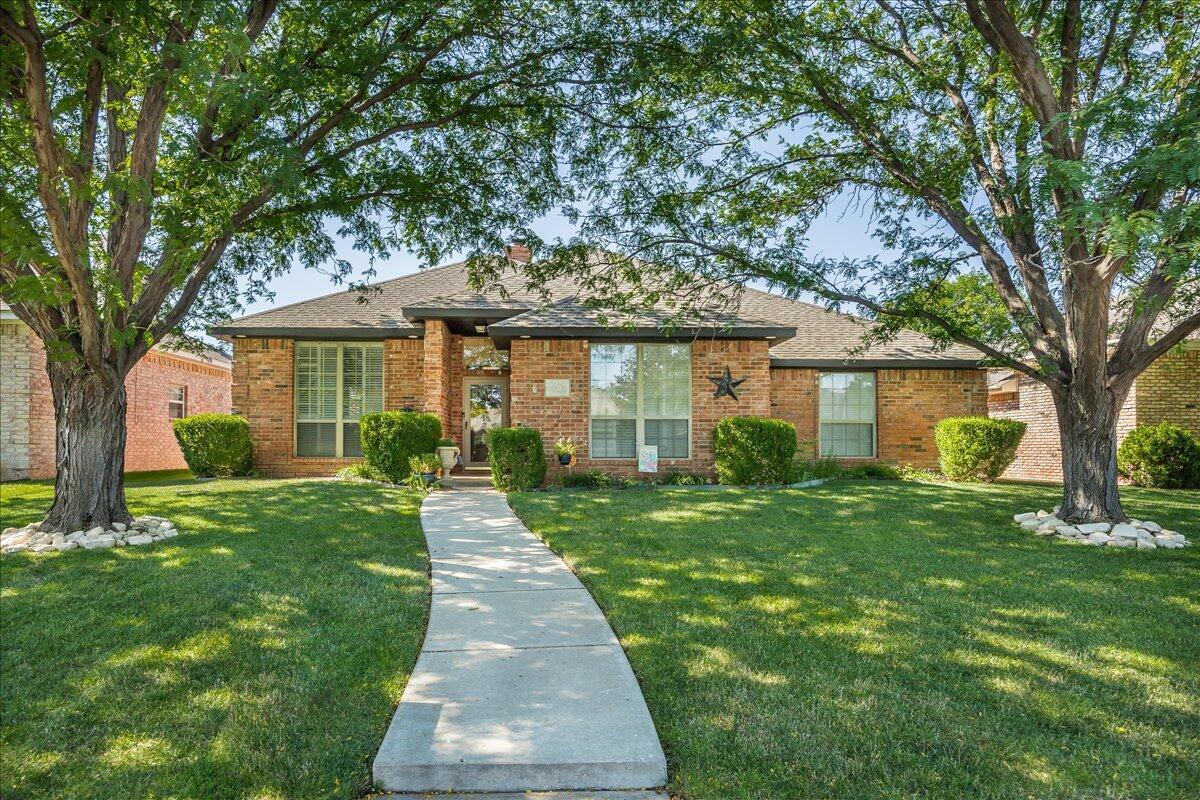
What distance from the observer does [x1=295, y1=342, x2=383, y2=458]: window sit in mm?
12977

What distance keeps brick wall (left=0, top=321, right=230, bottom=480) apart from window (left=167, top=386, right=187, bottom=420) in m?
0.13

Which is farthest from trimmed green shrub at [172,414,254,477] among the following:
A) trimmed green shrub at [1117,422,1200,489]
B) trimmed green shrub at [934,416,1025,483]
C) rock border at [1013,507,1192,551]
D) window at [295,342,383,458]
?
trimmed green shrub at [1117,422,1200,489]

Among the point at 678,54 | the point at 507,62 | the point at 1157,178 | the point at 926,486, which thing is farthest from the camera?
the point at 926,486

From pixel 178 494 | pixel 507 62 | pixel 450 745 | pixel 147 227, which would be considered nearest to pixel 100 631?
pixel 450 745

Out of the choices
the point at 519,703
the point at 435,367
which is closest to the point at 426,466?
the point at 435,367

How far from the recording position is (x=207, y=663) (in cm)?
340

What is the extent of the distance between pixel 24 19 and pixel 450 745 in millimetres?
4986

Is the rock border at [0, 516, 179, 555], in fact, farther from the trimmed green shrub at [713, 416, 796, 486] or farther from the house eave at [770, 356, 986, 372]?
the house eave at [770, 356, 986, 372]

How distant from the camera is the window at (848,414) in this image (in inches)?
545

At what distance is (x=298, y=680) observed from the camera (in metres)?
3.19

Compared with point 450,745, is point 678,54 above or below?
above

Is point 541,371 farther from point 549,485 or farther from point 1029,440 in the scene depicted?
point 1029,440

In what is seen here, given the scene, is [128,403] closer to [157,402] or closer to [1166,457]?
[157,402]

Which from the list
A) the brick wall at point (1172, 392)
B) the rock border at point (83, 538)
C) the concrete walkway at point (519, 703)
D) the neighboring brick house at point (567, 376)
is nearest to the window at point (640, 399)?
the neighboring brick house at point (567, 376)
